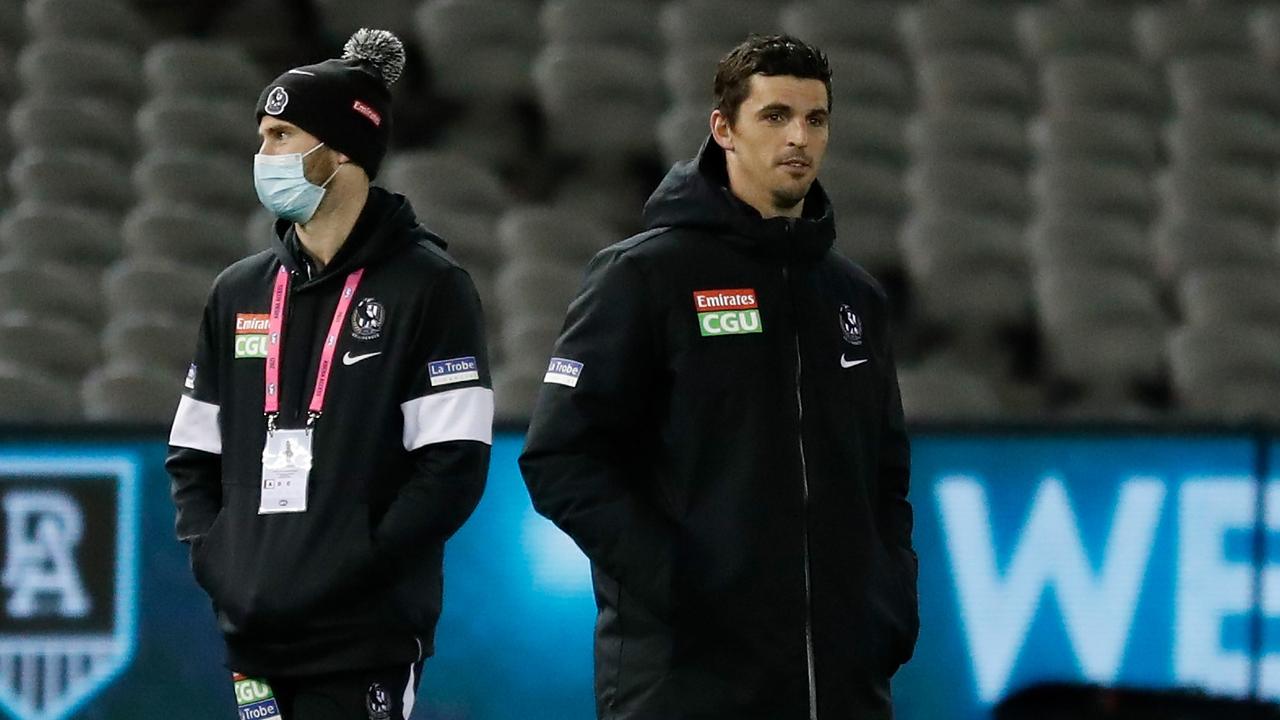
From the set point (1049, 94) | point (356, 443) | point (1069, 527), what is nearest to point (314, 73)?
point (356, 443)

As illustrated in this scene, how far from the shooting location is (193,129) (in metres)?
8.16

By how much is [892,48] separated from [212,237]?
308 cm

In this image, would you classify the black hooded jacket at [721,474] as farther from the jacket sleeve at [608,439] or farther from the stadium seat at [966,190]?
the stadium seat at [966,190]

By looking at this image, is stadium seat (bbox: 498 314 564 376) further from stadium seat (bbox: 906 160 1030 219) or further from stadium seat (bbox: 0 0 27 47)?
stadium seat (bbox: 0 0 27 47)

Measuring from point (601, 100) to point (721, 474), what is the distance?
216 inches

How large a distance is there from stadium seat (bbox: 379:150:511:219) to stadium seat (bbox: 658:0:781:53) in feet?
3.59

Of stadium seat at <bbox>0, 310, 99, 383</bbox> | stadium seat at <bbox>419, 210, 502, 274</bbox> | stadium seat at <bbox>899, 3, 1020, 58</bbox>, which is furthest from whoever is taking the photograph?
stadium seat at <bbox>899, 3, 1020, 58</bbox>

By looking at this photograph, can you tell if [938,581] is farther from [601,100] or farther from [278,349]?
[601,100]

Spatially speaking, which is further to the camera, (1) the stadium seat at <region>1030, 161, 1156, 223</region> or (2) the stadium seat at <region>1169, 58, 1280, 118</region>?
(2) the stadium seat at <region>1169, 58, 1280, 118</region>

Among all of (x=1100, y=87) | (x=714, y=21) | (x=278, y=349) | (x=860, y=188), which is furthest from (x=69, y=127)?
(x=278, y=349)

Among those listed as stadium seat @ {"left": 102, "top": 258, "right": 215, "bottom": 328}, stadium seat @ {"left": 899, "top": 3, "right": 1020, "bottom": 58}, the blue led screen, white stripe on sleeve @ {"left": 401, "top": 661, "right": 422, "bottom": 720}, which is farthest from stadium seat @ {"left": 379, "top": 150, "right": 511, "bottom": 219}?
white stripe on sleeve @ {"left": 401, "top": 661, "right": 422, "bottom": 720}

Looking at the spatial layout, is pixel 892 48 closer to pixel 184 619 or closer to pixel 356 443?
pixel 184 619

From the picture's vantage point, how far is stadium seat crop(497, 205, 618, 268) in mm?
7730

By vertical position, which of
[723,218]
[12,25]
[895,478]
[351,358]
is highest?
[12,25]
